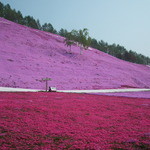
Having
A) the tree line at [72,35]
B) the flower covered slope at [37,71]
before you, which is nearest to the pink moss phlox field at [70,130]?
the flower covered slope at [37,71]

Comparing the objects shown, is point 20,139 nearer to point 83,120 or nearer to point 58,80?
point 83,120

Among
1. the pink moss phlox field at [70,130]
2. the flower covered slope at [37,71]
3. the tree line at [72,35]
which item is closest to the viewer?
the pink moss phlox field at [70,130]

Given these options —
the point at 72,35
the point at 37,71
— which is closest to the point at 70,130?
the point at 37,71

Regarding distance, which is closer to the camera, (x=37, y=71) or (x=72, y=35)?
(x=37, y=71)

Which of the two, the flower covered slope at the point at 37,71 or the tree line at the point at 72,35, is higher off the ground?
the tree line at the point at 72,35

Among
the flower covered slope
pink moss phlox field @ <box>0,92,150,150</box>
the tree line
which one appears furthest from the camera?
the tree line

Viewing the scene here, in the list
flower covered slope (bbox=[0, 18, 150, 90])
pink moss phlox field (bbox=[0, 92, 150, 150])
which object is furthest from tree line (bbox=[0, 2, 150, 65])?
pink moss phlox field (bbox=[0, 92, 150, 150])

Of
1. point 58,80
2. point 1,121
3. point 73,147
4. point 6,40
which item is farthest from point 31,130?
point 6,40

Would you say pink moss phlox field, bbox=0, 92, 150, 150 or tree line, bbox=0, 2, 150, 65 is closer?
pink moss phlox field, bbox=0, 92, 150, 150

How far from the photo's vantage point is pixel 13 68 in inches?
1400

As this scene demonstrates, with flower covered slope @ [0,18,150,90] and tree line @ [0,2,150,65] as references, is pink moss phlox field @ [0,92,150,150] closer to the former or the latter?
flower covered slope @ [0,18,150,90]

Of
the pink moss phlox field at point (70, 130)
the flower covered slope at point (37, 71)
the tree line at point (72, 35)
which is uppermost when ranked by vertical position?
the tree line at point (72, 35)

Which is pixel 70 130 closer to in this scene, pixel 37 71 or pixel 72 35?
pixel 37 71

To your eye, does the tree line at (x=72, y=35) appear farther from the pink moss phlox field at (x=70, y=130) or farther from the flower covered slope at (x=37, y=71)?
the pink moss phlox field at (x=70, y=130)
